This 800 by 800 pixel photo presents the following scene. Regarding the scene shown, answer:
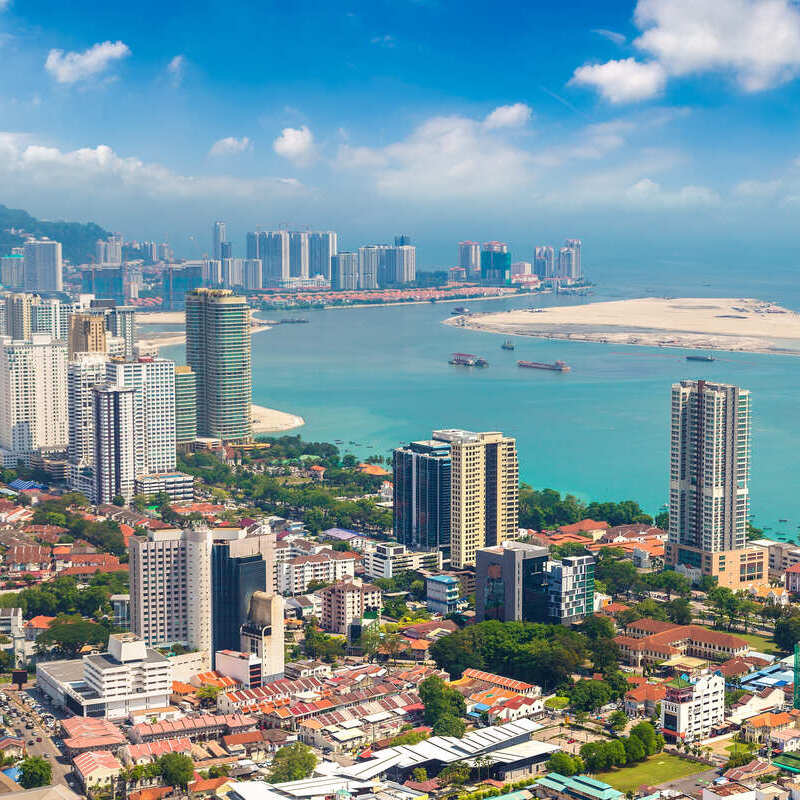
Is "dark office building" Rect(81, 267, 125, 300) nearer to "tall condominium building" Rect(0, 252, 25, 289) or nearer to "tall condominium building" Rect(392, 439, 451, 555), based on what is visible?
"tall condominium building" Rect(0, 252, 25, 289)

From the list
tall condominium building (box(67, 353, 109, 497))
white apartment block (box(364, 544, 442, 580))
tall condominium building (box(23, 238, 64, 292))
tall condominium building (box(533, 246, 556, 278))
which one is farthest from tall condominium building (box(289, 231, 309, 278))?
white apartment block (box(364, 544, 442, 580))

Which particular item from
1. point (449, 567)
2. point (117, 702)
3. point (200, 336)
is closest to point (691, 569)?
point (449, 567)

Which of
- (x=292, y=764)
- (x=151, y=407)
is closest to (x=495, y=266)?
(x=151, y=407)

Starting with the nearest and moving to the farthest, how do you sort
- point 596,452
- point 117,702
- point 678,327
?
point 117,702 < point 596,452 < point 678,327

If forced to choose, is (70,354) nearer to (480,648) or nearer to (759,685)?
(480,648)

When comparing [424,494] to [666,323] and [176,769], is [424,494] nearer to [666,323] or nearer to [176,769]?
[176,769]

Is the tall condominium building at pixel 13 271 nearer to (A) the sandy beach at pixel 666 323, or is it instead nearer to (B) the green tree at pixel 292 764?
(A) the sandy beach at pixel 666 323

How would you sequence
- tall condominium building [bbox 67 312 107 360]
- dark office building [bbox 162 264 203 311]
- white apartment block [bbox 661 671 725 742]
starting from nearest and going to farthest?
white apartment block [bbox 661 671 725 742] < tall condominium building [bbox 67 312 107 360] < dark office building [bbox 162 264 203 311]

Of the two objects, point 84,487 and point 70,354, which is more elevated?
point 70,354
